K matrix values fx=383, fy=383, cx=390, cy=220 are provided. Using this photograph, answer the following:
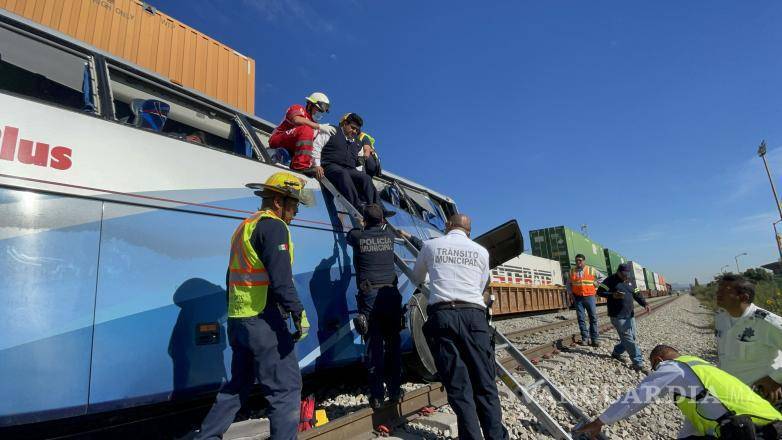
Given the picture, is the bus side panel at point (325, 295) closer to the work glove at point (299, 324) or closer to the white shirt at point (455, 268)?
the work glove at point (299, 324)

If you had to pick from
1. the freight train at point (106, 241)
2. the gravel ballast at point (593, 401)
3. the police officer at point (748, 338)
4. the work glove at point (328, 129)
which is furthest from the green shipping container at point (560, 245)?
the freight train at point (106, 241)

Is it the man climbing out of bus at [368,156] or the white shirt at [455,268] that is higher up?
the man climbing out of bus at [368,156]

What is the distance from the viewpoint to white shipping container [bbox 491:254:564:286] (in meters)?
16.7

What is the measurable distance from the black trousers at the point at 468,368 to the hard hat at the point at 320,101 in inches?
119

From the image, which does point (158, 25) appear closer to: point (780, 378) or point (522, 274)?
point (780, 378)

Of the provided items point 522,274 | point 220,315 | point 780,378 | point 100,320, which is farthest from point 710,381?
point 522,274

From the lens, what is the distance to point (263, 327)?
2654 mm

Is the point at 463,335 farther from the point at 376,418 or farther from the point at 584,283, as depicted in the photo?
the point at 584,283

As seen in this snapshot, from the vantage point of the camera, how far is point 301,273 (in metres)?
3.64

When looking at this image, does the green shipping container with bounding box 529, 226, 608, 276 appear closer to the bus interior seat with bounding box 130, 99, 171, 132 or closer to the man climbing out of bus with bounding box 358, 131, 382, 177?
the man climbing out of bus with bounding box 358, 131, 382, 177

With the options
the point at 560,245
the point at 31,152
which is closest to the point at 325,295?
the point at 31,152

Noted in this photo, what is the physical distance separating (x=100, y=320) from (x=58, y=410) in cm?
52

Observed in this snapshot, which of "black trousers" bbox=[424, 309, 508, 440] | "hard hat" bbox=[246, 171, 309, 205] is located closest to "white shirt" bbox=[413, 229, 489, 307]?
"black trousers" bbox=[424, 309, 508, 440]

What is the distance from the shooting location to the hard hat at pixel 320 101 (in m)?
4.79
